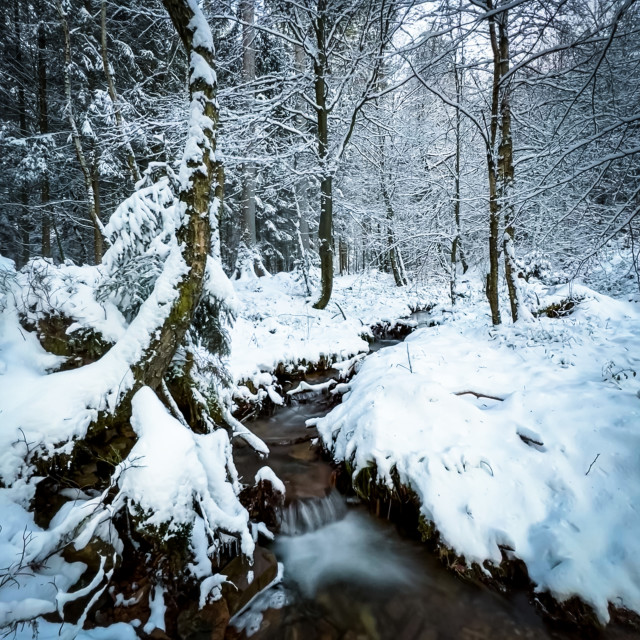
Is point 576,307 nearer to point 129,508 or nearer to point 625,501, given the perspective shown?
point 625,501

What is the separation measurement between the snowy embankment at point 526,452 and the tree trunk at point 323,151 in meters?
5.30

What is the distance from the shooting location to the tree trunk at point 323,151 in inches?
326

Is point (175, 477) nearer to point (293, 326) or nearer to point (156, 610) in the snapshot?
point (156, 610)

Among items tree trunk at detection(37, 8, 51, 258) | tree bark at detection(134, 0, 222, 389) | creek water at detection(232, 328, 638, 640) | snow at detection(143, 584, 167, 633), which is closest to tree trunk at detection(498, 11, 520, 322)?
tree bark at detection(134, 0, 222, 389)

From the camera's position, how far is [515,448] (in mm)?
3430

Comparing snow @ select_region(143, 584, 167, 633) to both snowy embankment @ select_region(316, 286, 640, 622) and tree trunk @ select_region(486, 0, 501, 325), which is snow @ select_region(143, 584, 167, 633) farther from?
tree trunk @ select_region(486, 0, 501, 325)

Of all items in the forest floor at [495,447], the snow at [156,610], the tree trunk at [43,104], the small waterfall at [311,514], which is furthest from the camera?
the tree trunk at [43,104]

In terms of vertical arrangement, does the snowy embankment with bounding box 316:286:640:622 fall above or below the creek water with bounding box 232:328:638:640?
above

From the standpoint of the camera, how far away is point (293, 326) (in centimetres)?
891

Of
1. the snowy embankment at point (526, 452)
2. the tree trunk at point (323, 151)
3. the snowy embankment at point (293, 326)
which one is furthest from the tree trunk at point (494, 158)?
the tree trunk at point (323, 151)

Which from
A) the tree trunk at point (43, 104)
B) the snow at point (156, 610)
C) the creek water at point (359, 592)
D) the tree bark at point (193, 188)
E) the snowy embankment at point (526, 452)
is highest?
the tree trunk at point (43, 104)

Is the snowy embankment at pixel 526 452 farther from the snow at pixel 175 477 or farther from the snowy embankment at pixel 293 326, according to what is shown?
the snowy embankment at pixel 293 326

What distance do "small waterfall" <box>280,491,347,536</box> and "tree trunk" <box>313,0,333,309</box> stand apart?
698cm

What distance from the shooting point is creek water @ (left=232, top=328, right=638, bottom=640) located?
2639 mm
